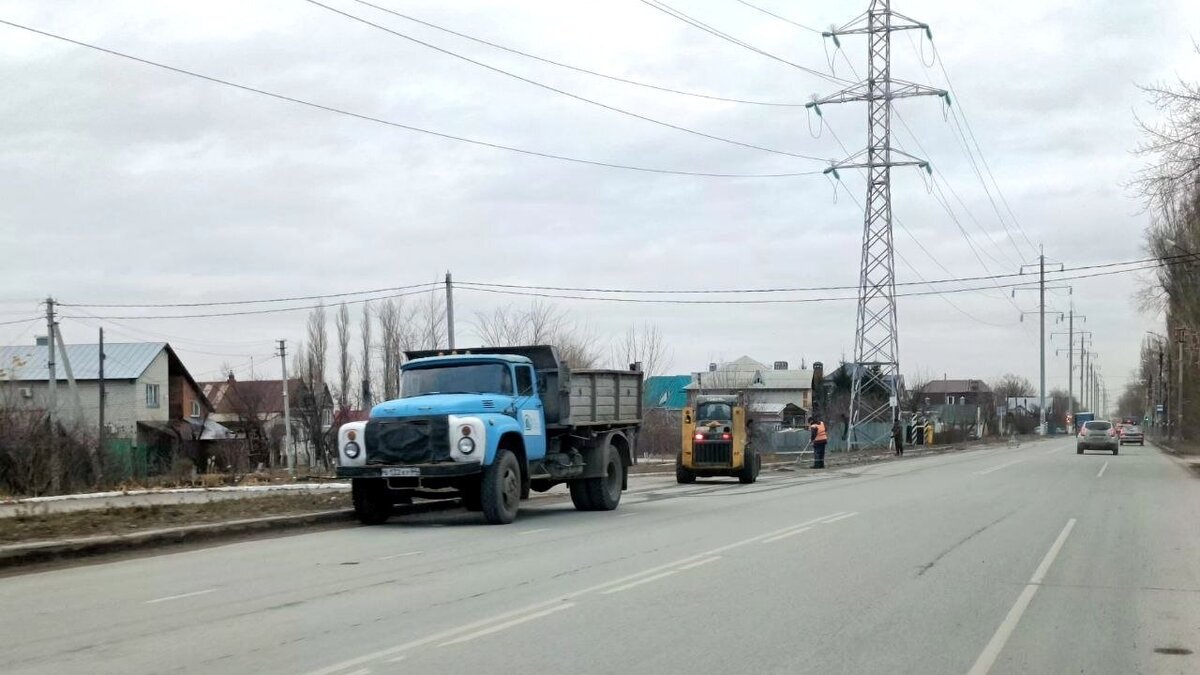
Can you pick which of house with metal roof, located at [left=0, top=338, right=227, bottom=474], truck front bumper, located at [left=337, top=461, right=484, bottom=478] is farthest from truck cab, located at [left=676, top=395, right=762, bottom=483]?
house with metal roof, located at [left=0, top=338, right=227, bottom=474]

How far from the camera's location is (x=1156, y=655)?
25.7ft

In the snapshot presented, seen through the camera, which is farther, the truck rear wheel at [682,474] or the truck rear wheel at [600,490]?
the truck rear wheel at [682,474]

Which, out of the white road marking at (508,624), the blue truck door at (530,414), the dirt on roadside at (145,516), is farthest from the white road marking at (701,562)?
the dirt on roadside at (145,516)

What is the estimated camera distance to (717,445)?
29922 millimetres

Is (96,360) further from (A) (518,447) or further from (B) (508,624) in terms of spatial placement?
(B) (508,624)

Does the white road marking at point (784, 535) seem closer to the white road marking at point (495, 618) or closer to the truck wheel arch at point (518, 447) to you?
the white road marking at point (495, 618)

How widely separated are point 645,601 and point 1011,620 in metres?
2.89

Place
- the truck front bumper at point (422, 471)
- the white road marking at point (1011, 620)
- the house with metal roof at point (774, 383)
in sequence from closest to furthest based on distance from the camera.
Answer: the white road marking at point (1011, 620) < the truck front bumper at point (422, 471) < the house with metal roof at point (774, 383)

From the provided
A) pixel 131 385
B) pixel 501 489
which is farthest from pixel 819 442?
pixel 131 385

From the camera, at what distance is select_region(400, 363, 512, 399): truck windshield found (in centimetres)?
1830

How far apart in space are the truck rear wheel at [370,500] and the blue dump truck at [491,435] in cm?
2

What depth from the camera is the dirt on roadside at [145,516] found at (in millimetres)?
14117

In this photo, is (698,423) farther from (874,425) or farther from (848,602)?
(874,425)

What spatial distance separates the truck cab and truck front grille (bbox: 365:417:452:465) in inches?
547
